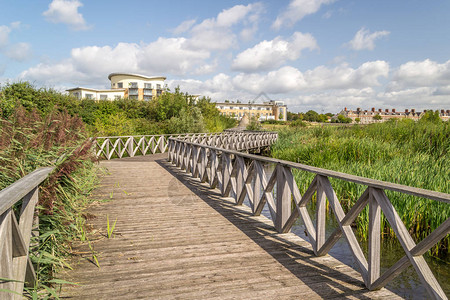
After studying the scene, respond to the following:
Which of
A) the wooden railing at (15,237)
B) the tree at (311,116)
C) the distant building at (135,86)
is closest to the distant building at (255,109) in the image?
the tree at (311,116)

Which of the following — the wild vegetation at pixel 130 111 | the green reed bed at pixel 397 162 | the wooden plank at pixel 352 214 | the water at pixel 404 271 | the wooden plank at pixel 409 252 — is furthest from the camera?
the wild vegetation at pixel 130 111

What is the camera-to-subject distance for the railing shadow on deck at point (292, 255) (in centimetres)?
271

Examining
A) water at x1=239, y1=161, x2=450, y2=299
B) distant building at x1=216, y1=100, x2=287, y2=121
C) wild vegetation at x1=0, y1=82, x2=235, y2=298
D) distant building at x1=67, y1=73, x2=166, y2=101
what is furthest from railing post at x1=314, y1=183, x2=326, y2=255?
Result: distant building at x1=216, y1=100, x2=287, y2=121

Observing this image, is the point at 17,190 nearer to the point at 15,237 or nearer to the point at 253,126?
the point at 15,237

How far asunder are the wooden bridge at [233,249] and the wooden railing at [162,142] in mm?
9635

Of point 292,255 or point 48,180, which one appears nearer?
point 48,180

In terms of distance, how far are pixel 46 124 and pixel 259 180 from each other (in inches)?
119

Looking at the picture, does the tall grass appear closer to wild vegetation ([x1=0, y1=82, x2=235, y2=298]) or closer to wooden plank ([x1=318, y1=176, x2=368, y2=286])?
wild vegetation ([x1=0, y1=82, x2=235, y2=298])

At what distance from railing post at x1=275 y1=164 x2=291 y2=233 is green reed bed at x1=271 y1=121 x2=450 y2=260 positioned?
6.83 ft

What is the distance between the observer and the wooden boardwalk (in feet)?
8.84

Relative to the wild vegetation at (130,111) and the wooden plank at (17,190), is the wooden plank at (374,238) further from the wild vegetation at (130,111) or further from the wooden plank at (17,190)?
the wild vegetation at (130,111)

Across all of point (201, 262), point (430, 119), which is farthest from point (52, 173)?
point (430, 119)

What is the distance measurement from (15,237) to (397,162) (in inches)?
319

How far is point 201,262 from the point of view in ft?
10.9
